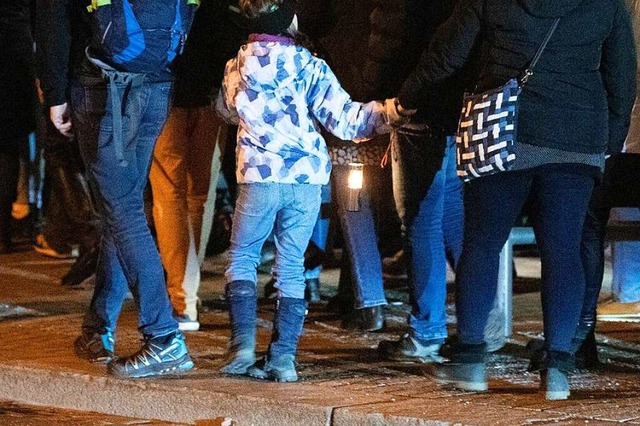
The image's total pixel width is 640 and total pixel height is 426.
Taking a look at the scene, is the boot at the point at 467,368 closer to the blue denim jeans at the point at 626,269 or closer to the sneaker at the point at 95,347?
the sneaker at the point at 95,347

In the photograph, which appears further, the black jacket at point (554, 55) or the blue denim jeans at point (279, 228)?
the blue denim jeans at point (279, 228)

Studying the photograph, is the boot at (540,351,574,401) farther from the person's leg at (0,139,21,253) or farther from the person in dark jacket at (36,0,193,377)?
the person's leg at (0,139,21,253)

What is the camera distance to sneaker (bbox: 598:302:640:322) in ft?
24.4

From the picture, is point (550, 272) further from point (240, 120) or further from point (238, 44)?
point (238, 44)

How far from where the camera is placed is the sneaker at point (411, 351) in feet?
20.0

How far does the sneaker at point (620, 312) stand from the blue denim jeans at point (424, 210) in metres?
1.66

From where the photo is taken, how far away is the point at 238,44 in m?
6.68

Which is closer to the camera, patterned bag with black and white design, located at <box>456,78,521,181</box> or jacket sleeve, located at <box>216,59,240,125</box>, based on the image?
patterned bag with black and white design, located at <box>456,78,521,181</box>

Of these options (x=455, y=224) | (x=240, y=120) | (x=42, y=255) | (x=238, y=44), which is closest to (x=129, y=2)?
(x=240, y=120)

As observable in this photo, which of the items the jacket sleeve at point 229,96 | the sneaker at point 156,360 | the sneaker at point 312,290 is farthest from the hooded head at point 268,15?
the sneaker at point 312,290

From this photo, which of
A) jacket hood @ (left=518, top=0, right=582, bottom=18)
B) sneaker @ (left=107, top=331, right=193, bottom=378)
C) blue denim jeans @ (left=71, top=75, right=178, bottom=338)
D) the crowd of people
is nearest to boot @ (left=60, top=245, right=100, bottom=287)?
the crowd of people

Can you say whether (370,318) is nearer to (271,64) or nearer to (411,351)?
(411,351)

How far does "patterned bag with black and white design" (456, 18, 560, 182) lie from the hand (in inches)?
72.9

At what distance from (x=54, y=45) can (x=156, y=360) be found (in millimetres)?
1491
